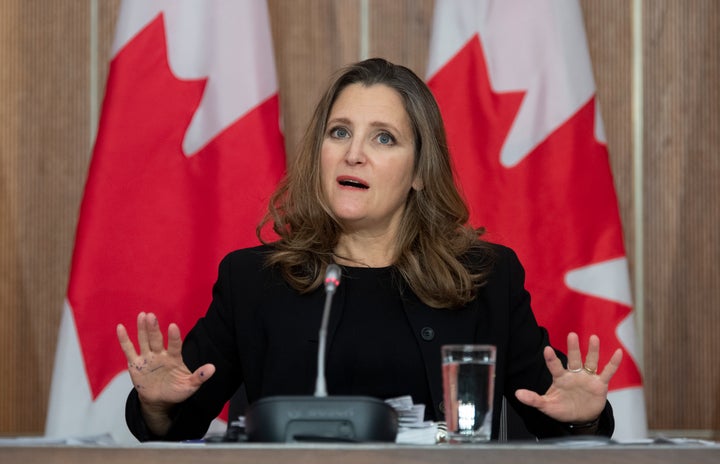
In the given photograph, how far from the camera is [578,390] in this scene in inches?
68.7

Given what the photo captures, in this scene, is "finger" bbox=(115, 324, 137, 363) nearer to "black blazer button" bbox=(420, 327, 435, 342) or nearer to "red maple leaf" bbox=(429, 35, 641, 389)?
"black blazer button" bbox=(420, 327, 435, 342)

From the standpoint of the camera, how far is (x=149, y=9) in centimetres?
272

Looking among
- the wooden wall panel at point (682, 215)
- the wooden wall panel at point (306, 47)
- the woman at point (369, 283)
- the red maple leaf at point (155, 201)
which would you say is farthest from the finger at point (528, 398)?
the wooden wall panel at point (306, 47)

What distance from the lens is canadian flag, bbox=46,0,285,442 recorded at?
2537 millimetres

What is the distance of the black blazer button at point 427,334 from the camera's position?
207 centimetres

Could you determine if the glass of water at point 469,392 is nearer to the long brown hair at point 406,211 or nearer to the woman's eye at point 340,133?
the long brown hair at point 406,211

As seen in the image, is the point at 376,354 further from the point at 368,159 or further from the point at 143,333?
the point at 143,333

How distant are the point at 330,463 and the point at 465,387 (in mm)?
394

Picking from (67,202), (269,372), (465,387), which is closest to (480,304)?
(269,372)

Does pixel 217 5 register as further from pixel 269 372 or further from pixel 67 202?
pixel 269 372

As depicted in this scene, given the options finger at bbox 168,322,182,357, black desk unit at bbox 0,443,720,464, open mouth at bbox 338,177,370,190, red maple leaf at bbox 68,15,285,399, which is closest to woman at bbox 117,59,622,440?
open mouth at bbox 338,177,370,190

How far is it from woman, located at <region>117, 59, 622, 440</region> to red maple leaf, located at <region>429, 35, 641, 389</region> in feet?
1.21

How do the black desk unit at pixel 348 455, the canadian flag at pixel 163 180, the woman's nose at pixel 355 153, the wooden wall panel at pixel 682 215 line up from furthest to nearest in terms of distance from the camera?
the wooden wall panel at pixel 682 215 < the canadian flag at pixel 163 180 < the woman's nose at pixel 355 153 < the black desk unit at pixel 348 455

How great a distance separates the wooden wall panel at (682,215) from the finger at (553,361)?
1.38 metres
